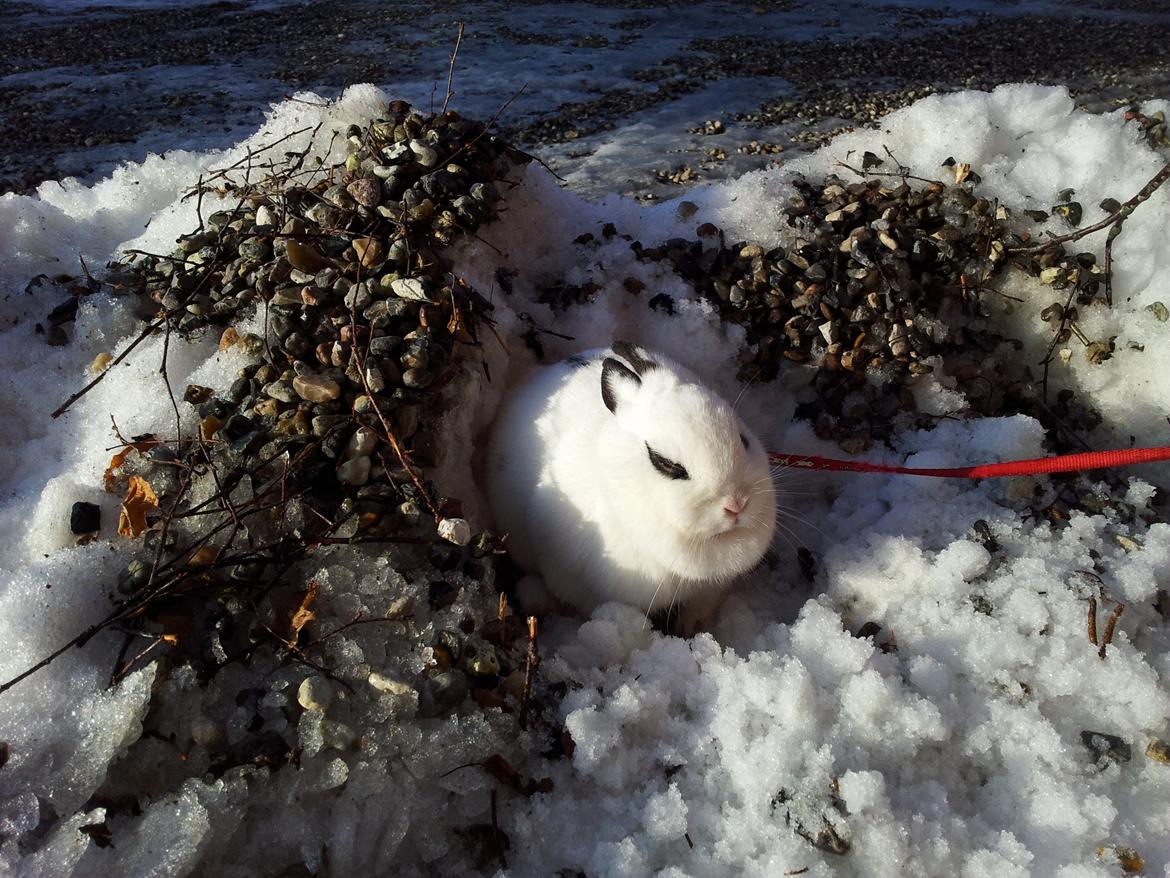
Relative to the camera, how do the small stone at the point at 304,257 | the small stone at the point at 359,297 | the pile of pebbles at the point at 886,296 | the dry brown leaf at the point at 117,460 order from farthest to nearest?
the pile of pebbles at the point at 886,296 < the small stone at the point at 304,257 < the small stone at the point at 359,297 < the dry brown leaf at the point at 117,460

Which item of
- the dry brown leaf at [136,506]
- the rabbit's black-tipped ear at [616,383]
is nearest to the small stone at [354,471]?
the dry brown leaf at [136,506]

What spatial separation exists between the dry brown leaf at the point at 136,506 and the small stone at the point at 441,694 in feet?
3.53

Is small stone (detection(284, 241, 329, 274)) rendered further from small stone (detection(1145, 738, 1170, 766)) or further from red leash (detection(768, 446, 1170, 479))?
small stone (detection(1145, 738, 1170, 766))

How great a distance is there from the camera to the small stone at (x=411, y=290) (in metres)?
2.95

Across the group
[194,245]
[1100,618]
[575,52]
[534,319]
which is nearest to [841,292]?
[534,319]

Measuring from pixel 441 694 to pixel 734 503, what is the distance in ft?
3.65

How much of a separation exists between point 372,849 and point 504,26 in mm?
11717

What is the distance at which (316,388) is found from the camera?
271 cm

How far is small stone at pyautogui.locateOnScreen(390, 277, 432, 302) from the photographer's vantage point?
295 cm

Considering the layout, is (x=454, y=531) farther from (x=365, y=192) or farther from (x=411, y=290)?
(x=365, y=192)

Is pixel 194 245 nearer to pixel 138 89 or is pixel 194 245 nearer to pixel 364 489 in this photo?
pixel 364 489

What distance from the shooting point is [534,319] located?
3.76 metres

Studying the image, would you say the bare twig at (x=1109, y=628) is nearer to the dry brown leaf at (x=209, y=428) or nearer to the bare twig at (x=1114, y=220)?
the bare twig at (x=1114, y=220)

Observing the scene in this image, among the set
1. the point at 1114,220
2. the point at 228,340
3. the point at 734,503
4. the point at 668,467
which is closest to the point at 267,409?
the point at 228,340
